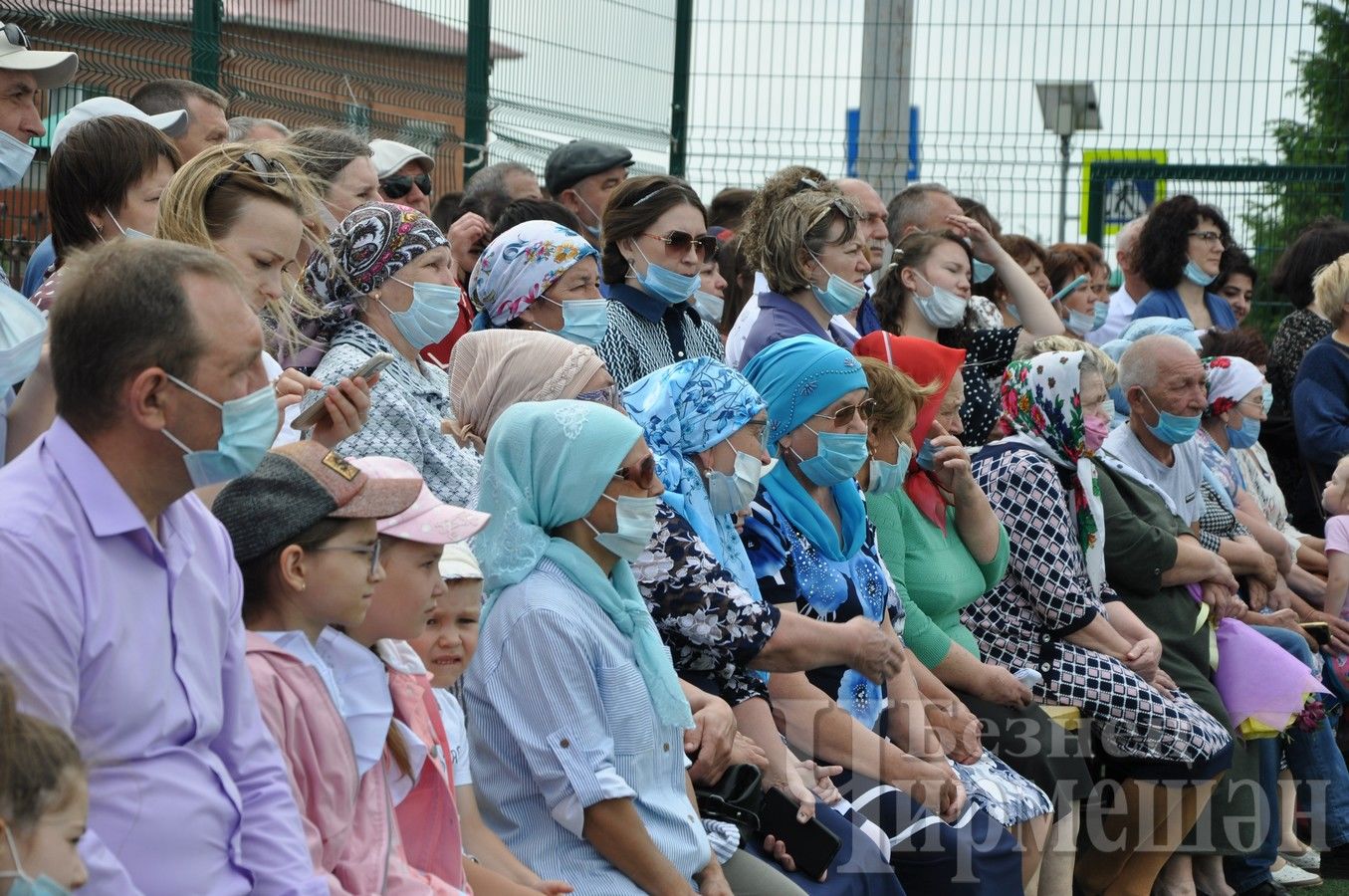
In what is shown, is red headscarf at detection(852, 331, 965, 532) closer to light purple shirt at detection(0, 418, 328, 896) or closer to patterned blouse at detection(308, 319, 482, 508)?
patterned blouse at detection(308, 319, 482, 508)

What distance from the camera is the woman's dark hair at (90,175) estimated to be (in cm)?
416

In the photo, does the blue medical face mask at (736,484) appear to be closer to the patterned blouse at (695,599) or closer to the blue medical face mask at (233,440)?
the patterned blouse at (695,599)

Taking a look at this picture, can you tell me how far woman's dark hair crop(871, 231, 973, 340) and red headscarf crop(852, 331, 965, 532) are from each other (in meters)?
0.90

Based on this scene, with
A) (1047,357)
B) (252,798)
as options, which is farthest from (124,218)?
(1047,357)

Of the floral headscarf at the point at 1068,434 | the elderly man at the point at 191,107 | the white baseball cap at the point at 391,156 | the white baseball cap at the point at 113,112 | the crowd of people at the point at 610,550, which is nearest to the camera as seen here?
the crowd of people at the point at 610,550

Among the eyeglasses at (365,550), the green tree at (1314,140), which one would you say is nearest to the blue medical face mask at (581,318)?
the eyeglasses at (365,550)

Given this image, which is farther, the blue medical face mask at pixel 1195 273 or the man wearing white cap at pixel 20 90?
the blue medical face mask at pixel 1195 273

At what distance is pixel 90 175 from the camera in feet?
13.6

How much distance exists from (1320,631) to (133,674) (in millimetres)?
6592

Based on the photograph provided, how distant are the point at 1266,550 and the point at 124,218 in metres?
5.65

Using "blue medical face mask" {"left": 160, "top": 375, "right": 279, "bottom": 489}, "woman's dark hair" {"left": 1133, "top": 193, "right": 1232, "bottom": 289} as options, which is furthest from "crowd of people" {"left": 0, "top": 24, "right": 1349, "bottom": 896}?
"woman's dark hair" {"left": 1133, "top": 193, "right": 1232, "bottom": 289}

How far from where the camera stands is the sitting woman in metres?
9.52

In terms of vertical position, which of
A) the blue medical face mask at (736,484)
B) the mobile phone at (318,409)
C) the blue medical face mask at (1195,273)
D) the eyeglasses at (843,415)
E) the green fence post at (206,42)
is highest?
the green fence post at (206,42)

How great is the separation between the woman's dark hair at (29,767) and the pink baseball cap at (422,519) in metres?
1.17
